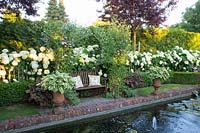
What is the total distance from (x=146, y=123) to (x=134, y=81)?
4349 mm

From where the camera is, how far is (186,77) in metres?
14.1

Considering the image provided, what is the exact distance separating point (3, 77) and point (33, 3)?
2.61 m

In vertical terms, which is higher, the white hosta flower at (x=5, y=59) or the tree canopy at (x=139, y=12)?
the tree canopy at (x=139, y=12)

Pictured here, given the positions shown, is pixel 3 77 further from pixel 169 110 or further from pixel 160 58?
pixel 160 58

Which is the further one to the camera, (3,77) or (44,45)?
(44,45)

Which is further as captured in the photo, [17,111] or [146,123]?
[17,111]

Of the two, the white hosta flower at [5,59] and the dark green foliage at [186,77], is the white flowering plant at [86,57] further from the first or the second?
the dark green foliage at [186,77]

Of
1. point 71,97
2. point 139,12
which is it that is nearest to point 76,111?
point 71,97

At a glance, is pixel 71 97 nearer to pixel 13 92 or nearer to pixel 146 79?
pixel 13 92

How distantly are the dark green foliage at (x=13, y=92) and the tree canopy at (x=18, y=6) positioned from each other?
2497 mm

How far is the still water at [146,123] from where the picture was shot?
707cm

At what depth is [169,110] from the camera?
934cm

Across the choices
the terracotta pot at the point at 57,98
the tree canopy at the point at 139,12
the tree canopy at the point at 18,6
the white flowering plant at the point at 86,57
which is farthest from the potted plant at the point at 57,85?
the tree canopy at the point at 139,12

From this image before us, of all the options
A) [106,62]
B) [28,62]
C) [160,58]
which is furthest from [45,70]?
[160,58]
